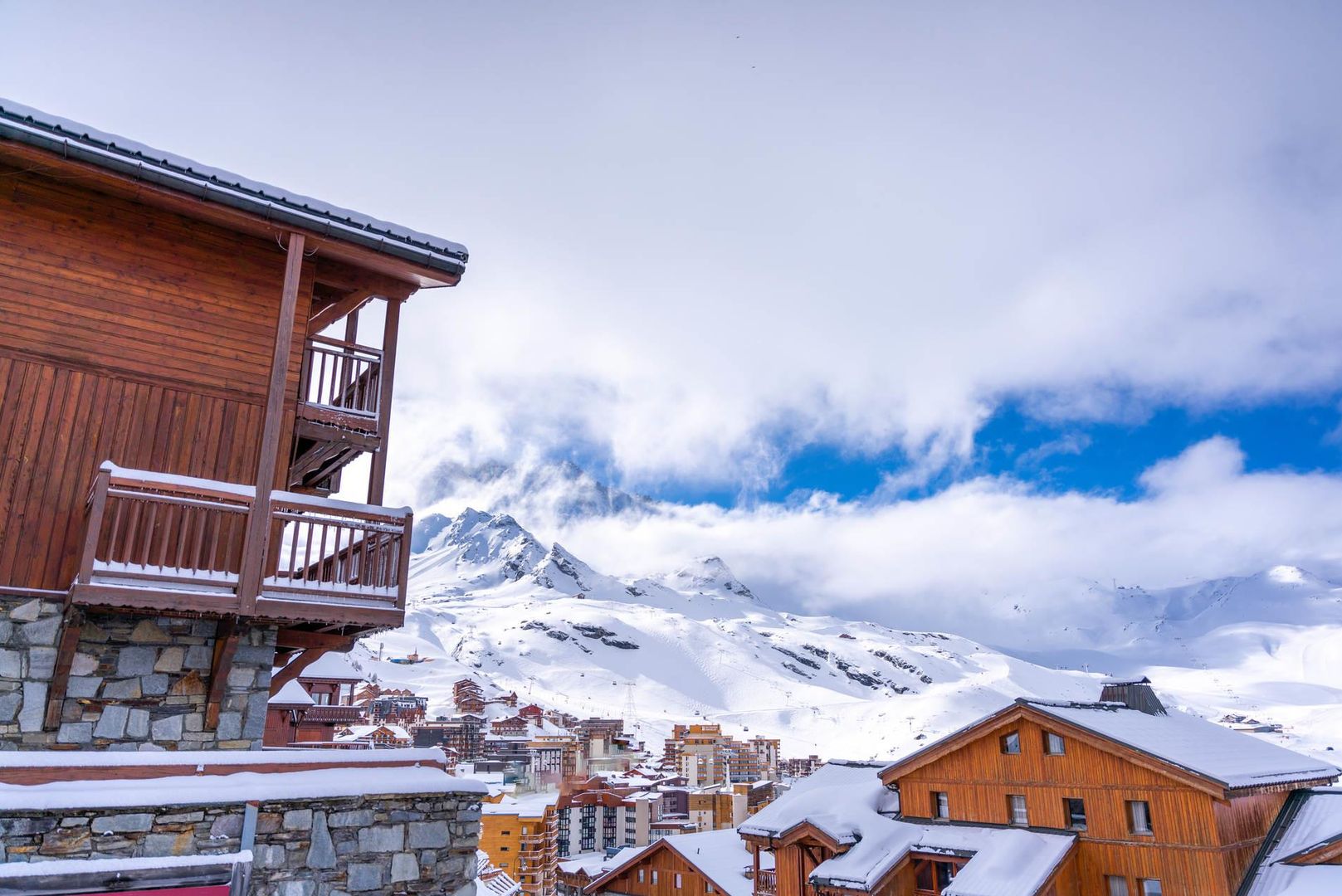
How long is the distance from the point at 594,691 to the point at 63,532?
172m

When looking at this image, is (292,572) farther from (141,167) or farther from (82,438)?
(141,167)

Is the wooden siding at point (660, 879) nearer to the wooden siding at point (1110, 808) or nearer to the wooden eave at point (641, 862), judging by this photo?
the wooden eave at point (641, 862)

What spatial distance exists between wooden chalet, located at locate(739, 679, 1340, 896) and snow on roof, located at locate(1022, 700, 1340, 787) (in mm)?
65

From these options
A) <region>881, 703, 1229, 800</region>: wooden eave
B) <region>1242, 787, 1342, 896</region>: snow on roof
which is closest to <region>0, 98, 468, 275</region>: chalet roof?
<region>881, 703, 1229, 800</region>: wooden eave

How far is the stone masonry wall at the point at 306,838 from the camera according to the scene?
6.13 m

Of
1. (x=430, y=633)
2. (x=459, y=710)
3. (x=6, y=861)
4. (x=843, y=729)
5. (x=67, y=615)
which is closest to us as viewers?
(x=6, y=861)

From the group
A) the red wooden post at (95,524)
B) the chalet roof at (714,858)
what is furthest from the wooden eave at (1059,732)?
the red wooden post at (95,524)

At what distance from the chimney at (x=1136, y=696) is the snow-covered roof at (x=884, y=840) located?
30.1 ft

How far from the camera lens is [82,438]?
8109mm

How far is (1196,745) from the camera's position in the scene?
21.5m

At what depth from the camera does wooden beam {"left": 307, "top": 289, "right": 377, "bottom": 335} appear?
10.3 m

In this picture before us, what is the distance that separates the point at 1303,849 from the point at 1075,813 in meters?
5.02

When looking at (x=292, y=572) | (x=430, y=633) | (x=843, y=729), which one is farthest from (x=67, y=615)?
(x=430, y=633)

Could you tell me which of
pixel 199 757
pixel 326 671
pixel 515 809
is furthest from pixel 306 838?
pixel 515 809
